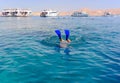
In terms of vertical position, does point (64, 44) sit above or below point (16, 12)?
below

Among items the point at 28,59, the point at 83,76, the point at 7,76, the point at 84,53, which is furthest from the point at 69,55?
the point at 7,76

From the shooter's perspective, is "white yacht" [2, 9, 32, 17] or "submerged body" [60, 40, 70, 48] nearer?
"submerged body" [60, 40, 70, 48]

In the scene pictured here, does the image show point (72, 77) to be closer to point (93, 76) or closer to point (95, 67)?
point (93, 76)

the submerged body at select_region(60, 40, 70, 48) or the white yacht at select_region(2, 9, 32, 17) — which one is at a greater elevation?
the white yacht at select_region(2, 9, 32, 17)

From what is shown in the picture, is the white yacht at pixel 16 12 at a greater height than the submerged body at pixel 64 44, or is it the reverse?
the white yacht at pixel 16 12

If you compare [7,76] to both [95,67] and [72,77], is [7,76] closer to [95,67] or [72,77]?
[72,77]

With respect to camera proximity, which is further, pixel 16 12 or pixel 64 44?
pixel 16 12

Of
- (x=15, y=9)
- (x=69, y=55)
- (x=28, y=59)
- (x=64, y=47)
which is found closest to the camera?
(x=28, y=59)

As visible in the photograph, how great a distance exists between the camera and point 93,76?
37.3ft

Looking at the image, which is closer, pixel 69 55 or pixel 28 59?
pixel 28 59

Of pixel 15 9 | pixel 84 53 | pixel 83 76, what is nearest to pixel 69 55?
pixel 84 53

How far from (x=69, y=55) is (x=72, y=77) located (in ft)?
16.3

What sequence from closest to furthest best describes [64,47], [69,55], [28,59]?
1. [28,59]
2. [69,55]
3. [64,47]

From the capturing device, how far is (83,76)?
11.3 metres
